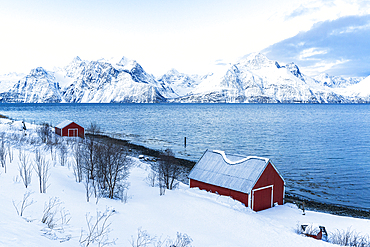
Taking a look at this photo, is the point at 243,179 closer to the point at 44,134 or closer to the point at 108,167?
the point at 108,167

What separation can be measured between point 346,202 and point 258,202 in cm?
1063

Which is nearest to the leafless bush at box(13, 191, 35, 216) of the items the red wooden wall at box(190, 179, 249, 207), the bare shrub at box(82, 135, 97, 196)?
the bare shrub at box(82, 135, 97, 196)

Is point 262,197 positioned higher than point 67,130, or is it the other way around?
point 67,130

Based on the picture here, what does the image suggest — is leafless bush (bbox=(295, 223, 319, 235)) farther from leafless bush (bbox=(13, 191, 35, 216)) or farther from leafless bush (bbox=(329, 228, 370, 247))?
leafless bush (bbox=(13, 191, 35, 216))

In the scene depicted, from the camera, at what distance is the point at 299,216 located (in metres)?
20.5

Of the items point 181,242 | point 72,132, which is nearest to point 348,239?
point 181,242

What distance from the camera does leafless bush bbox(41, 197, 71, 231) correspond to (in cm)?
930

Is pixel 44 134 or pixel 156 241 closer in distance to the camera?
pixel 156 241

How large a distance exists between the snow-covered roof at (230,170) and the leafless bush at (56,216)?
1358 centimetres

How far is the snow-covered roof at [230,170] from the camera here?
69.7 ft

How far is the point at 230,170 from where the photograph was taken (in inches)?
898

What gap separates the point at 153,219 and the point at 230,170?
11.0m

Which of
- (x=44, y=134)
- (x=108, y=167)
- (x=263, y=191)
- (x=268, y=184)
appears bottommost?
(x=263, y=191)

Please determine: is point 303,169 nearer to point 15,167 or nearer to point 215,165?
point 215,165
